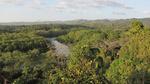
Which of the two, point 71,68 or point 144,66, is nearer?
point 71,68

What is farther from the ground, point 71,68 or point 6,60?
point 71,68

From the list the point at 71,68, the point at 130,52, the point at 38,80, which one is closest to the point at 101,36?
the point at 130,52

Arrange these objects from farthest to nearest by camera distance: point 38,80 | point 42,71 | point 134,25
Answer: point 134,25 → point 42,71 → point 38,80

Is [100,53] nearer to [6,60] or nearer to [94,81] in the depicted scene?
[6,60]

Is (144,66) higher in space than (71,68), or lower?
lower

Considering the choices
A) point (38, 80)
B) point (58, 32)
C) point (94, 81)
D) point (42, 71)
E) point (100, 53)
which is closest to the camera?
point (94, 81)

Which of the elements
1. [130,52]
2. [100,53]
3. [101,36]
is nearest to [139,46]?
[130,52]

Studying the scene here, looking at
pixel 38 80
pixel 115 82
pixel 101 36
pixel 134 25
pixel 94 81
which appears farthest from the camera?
pixel 101 36

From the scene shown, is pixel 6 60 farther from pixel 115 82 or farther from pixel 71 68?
pixel 71 68

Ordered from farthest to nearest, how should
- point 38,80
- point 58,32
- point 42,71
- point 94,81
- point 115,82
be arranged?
point 58,32 < point 42,71 < point 38,80 < point 115,82 < point 94,81
